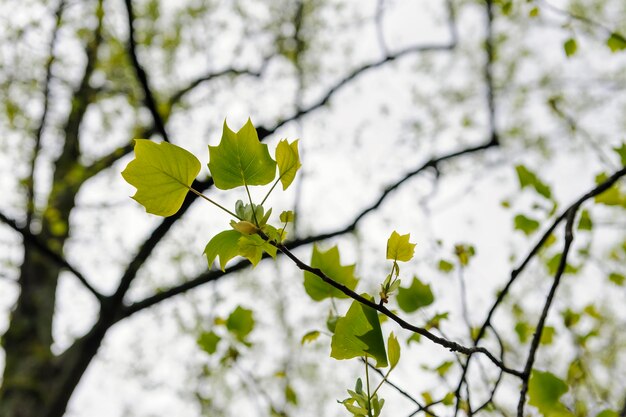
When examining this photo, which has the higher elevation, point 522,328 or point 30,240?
point 30,240

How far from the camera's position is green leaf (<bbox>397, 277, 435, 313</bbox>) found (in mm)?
1012

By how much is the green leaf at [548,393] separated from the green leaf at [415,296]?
0.91 ft

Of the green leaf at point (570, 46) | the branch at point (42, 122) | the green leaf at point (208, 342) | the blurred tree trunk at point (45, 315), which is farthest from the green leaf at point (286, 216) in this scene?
the branch at point (42, 122)

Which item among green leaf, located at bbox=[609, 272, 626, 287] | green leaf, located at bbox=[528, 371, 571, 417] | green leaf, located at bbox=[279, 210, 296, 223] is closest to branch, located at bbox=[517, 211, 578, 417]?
green leaf, located at bbox=[528, 371, 571, 417]

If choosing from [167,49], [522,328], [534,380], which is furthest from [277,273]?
[534,380]

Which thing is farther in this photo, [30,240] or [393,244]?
[30,240]

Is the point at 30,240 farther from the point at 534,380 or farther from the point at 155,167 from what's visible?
the point at 534,380

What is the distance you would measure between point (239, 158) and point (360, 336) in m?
0.28

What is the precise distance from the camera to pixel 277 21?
5008 millimetres

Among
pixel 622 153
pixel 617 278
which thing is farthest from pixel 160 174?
pixel 617 278

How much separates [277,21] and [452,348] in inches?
192

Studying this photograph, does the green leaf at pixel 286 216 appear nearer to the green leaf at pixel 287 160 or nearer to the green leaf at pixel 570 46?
the green leaf at pixel 287 160

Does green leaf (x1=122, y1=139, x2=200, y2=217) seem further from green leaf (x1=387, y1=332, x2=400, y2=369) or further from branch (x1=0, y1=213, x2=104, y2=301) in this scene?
branch (x1=0, y1=213, x2=104, y2=301)

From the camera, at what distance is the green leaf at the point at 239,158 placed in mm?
586
